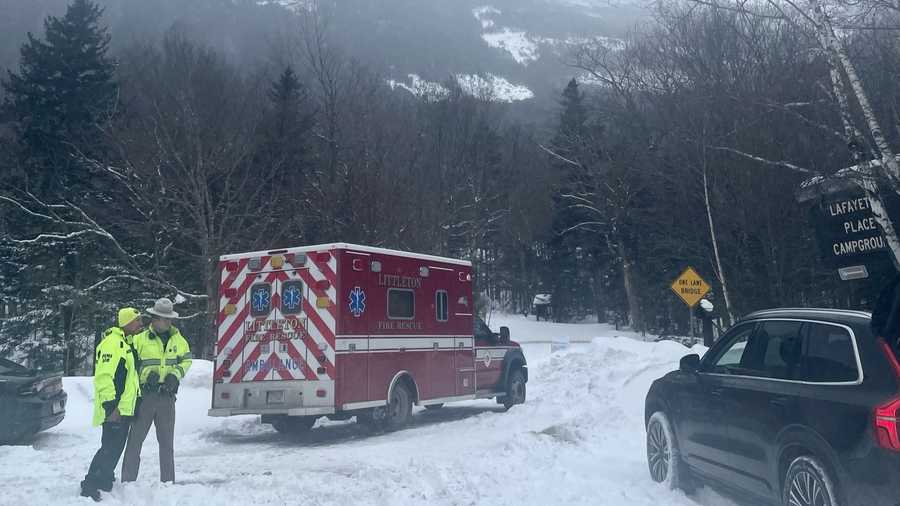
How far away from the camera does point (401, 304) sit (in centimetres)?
1259

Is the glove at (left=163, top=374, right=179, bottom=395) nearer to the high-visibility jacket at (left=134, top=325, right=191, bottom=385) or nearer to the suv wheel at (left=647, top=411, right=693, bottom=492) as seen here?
the high-visibility jacket at (left=134, top=325, right=191, bottom=385)

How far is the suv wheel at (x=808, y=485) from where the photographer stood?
491 cm

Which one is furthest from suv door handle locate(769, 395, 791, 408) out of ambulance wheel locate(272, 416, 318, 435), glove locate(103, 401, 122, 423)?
ambulance wheel locate(272, 416, 318, 435)

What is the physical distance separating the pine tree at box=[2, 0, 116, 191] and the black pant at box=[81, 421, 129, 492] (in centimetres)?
2375

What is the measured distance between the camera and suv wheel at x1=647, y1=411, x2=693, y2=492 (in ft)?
23.1

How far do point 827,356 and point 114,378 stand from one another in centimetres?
583

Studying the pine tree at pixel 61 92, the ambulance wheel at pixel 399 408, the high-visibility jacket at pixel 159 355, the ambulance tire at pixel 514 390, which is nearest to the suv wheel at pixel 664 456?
the high-visibility jacket at pixel 159 355

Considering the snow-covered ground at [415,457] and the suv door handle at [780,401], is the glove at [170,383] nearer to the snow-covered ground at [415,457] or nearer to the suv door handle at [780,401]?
the snow-covered ground at [415,457]

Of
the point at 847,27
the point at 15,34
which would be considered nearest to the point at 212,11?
the point at 15,34

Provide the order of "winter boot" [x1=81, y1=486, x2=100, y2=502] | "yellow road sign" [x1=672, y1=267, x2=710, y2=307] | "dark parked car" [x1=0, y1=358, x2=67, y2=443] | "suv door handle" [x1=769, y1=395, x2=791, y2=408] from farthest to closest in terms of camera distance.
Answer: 1. "yellow road sign" [x1=672, y1=267, x2=710, y2=307]
2. "dark parked car" [x1=0, y1=358, x2=67, y2=443]
3. "winter boot" [x1=81, y1=486, x2=100, y2=502]
4. "suv door handle" [x1=769, y1=395, x2=791, y2=408]

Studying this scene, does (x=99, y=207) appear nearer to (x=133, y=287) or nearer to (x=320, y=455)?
(x=133, y=287)

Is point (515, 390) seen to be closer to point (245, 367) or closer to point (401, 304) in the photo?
point (401, 304)

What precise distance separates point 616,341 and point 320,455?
8556mm

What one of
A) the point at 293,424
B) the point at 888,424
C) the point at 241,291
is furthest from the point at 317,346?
the point at 888,424
